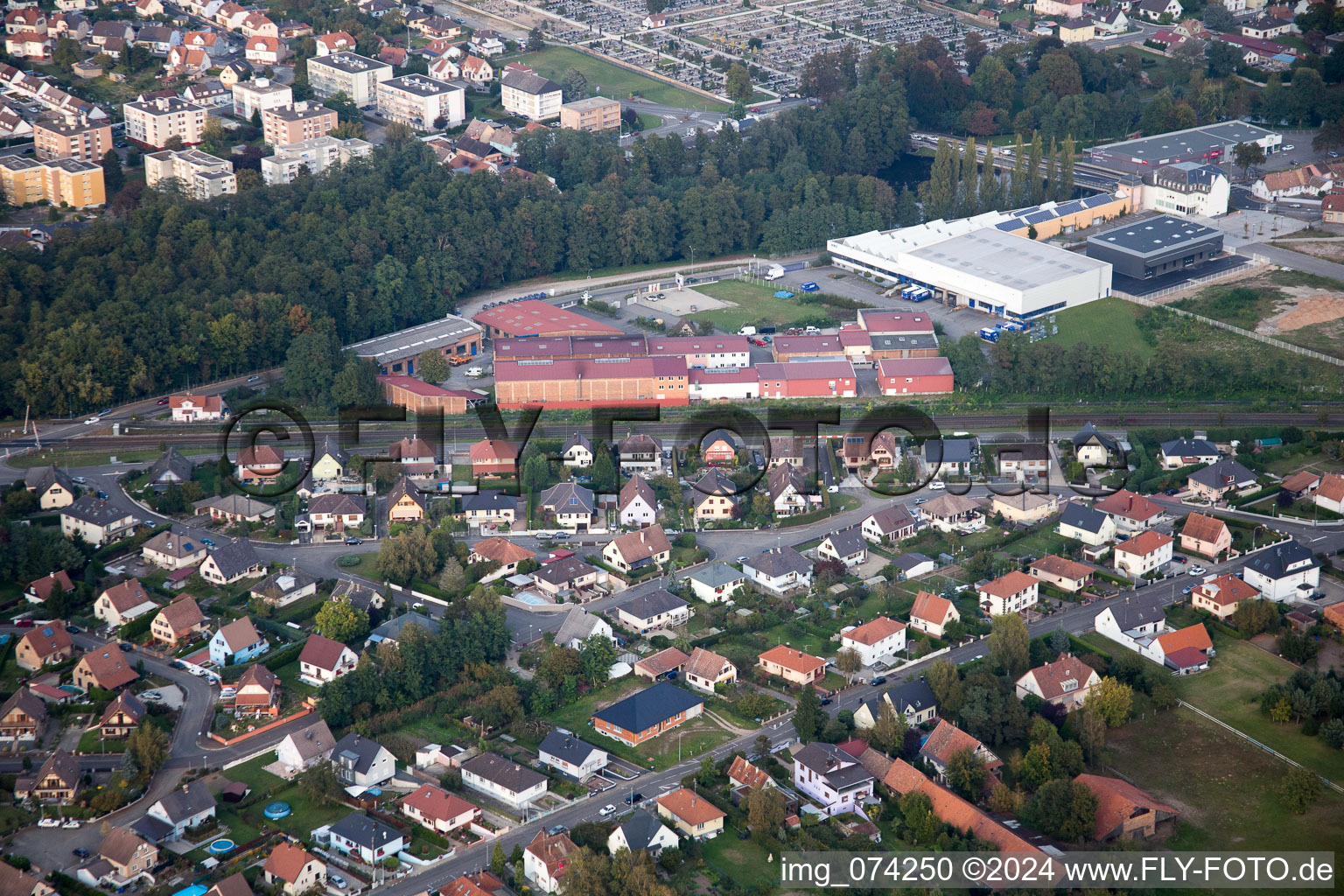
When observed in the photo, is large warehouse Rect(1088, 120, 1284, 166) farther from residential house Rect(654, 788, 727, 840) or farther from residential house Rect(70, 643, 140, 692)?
residential house Rect(70, 643, 140, 692)

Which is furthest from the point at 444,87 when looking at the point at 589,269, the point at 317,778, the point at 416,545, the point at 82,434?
the point at 317,778

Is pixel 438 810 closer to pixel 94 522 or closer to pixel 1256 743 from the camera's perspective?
pixel 94 522

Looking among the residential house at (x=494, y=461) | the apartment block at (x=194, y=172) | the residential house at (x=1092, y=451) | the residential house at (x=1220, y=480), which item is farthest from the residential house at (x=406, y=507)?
the residential house at (x=1220, y=480)

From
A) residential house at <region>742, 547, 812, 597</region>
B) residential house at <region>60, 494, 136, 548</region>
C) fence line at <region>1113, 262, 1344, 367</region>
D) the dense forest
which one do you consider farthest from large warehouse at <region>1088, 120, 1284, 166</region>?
residential house at <region>60, 494, 136, 548</region>

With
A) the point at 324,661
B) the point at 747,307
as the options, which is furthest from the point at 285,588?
the point at 747,307

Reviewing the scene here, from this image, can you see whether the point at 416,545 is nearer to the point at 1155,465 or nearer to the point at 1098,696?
the point at 1098,696

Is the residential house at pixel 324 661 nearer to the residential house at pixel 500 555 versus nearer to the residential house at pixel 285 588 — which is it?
the residential house at pixel 285 588
